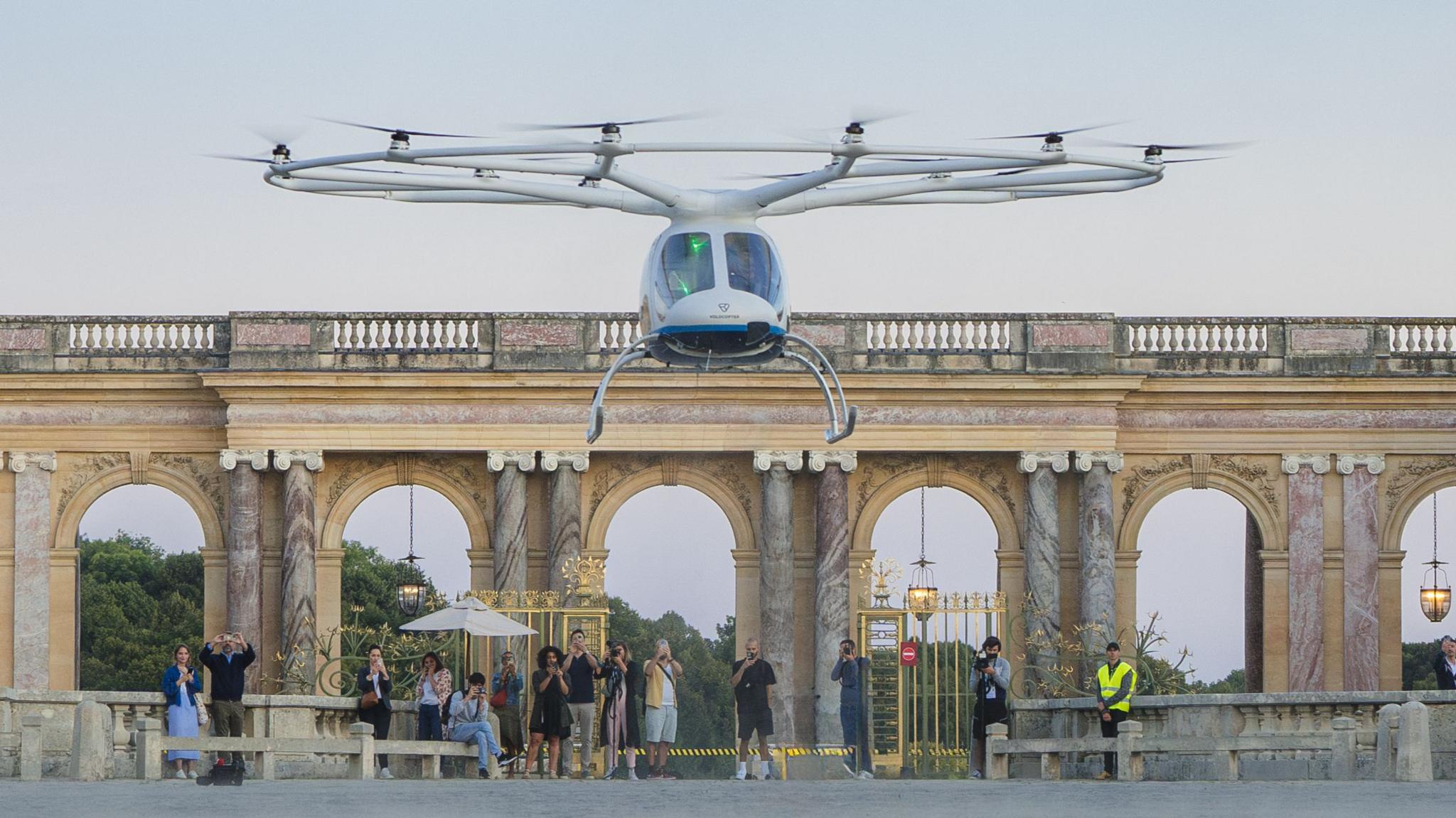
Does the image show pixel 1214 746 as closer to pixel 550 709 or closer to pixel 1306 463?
pixel 550 709

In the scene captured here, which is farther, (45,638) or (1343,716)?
(45,638)

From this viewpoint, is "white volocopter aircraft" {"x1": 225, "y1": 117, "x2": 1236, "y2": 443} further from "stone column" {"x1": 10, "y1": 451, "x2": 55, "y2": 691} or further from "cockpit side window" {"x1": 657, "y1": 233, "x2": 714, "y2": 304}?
"stone column" {"x1": 10, "y1": 451, "x2": 55, "y2": 691}

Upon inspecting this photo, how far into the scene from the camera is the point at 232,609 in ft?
151

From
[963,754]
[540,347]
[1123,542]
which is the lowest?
[963,754]

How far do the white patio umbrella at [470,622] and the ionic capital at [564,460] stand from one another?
23.9ft

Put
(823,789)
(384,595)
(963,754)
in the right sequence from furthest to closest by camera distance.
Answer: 1. (384,595)
2. (963,754)
3. (823,789)

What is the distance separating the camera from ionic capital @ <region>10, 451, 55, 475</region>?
154 feet

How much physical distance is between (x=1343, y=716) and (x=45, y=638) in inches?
940

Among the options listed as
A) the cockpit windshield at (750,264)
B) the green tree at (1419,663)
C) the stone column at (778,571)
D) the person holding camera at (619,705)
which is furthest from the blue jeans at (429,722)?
the green tree at (1419,663)

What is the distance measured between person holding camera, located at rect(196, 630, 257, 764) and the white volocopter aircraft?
4.91m

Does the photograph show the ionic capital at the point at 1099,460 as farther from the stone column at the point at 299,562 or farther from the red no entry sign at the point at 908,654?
the stone column at the point at 299,562

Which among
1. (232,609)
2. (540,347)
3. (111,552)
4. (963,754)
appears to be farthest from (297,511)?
(111,552)

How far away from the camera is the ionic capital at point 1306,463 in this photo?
1871 inches

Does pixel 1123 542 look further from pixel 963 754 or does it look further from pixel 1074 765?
pixel 1074 765
